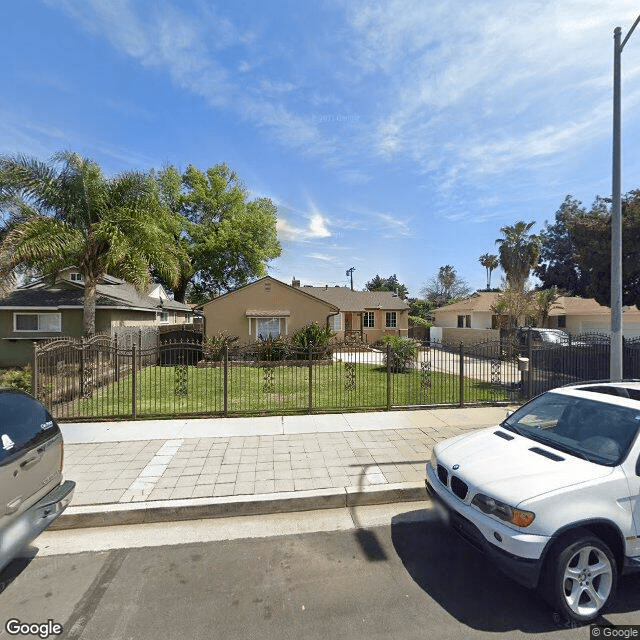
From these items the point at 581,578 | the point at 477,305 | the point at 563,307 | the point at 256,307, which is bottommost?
the point at 581,578

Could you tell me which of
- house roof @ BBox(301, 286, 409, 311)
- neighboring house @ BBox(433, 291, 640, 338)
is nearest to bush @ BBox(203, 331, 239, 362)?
house roof @ BBox(301, 286, 409, 311)

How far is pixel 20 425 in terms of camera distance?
3.25 m

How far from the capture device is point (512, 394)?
31.3 feet

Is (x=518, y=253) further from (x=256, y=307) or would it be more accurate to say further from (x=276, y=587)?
(x=276, y=587)

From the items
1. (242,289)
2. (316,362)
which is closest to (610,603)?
(316,362)

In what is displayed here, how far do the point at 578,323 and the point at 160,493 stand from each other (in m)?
32.9

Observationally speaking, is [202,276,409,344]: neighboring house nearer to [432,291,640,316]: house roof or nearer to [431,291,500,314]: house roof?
[431,291,500,314]: house roof

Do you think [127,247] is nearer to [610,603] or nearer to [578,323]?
[610,603]

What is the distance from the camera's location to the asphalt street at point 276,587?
266 centimetres

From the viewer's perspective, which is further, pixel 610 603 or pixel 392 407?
pixel 392 407

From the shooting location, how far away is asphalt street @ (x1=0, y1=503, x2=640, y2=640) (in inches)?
105

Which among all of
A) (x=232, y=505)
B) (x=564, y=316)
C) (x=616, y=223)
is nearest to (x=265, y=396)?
(x=232, y=505)

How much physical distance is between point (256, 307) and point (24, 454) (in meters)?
16.8

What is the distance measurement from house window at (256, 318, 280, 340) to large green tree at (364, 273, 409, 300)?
151 feet
